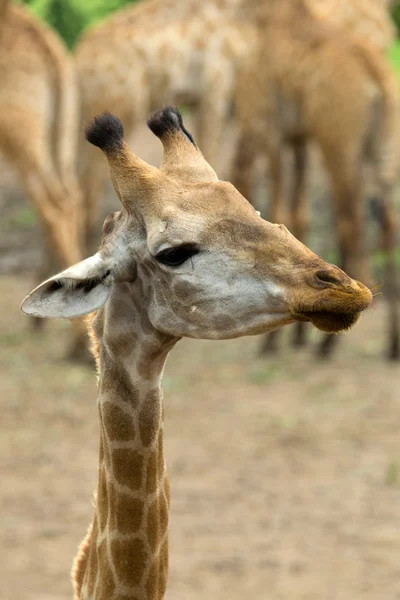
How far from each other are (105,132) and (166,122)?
27 cm

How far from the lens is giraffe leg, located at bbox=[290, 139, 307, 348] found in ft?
30.5

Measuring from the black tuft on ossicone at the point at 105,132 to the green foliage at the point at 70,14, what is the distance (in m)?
11.8

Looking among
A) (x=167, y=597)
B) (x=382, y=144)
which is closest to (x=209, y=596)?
(x=167, y=597)

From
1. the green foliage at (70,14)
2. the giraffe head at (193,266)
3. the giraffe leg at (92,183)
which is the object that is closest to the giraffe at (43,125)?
the giraffe leg at (92,183)

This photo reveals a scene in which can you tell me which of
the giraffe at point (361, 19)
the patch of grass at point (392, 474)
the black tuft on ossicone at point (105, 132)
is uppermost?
the giraffe at point (361, 19)

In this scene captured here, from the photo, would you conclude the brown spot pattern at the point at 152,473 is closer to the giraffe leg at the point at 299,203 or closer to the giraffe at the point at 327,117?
the giraffe at the point at 327,117

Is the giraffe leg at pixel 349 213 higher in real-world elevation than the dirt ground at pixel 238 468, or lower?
higher

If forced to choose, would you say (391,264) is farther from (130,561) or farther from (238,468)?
(130,561)

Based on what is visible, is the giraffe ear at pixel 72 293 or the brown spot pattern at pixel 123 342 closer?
the giraffe ear at pixel 72 293

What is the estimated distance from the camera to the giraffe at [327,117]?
28.0 feet

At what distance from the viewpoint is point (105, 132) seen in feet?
8.96

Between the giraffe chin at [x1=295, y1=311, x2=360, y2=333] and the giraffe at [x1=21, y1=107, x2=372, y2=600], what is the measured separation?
2 cm

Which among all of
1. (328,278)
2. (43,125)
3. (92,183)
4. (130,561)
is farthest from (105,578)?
(92,183)

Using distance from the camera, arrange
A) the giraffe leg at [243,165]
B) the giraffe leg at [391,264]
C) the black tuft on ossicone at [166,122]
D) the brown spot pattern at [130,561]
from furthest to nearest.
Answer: the giraffe leg at [243,165] < the giraffe leg at [391,264] < the black tuft on ossicone at [166,122] < the brown spot pattern at [130,561]
